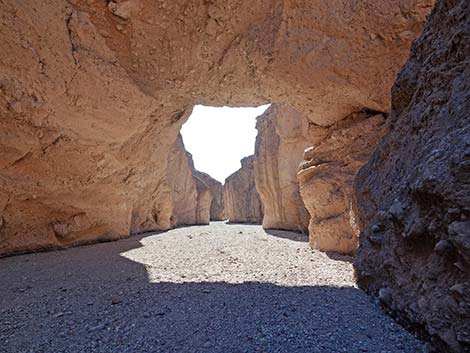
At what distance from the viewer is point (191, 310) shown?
210cm

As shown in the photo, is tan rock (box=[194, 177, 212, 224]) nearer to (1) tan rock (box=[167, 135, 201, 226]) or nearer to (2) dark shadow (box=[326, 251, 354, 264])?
(1) tan rock (box=[167, 135, 201, 226])

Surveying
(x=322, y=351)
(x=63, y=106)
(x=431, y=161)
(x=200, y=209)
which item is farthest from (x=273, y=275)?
(x=200, y=209)

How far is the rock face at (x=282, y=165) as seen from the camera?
1039 cm

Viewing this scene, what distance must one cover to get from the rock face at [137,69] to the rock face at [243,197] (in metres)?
16.0

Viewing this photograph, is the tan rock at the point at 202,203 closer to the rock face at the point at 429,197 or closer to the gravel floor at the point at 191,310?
the gravel floor at the point at 191,310

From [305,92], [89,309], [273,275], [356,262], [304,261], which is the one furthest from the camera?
[305,92]

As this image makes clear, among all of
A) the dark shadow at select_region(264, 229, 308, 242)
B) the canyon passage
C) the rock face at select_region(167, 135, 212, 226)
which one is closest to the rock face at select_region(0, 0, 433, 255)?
the canyon passage

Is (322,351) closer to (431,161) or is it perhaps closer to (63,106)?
(431,161)

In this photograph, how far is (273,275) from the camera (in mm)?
3102

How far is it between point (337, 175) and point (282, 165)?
6380 mm

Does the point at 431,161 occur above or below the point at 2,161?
below

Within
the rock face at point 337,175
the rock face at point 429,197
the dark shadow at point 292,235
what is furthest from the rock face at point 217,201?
the rock face at point 429,197

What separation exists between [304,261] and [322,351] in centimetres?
277

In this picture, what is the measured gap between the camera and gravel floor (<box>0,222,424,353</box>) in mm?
1575
